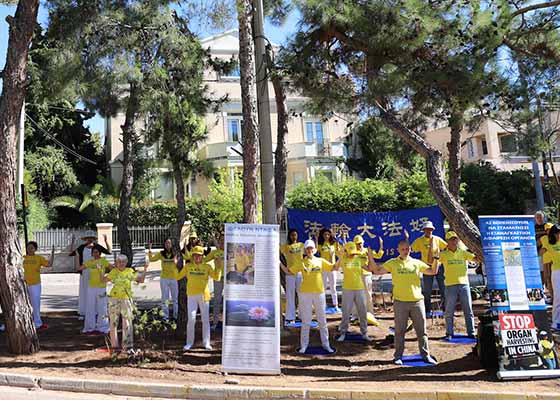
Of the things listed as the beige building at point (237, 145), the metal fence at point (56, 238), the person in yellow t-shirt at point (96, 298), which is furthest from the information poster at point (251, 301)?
the beige building at point (237, 145)

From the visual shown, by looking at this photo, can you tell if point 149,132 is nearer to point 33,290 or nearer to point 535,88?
point 33,290

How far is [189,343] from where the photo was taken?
827 centimetres

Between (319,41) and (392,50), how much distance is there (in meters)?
1.82

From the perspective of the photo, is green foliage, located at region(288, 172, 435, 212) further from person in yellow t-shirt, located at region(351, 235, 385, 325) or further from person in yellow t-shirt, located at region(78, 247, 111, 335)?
person in yellow t-shirt, located at region(78, 247, 111, 335)

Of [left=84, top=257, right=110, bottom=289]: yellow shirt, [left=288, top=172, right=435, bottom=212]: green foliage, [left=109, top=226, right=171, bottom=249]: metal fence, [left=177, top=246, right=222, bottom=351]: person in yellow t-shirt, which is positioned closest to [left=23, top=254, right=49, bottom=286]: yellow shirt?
[left=84, top=257, right=110, bottom=289]: yellow shirt

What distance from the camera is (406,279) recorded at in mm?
7359

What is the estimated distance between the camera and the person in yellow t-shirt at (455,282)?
8.38 meters

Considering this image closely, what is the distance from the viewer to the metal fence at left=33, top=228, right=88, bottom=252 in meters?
22.5

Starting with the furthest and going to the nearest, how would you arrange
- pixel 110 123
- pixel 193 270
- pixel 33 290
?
1. pixel 110 123
2. pixel 33 290
3. pixel 193 270

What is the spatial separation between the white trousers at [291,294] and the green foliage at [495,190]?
1984 centimetres

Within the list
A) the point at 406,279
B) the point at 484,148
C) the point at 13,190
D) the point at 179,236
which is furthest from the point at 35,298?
the point at 484,148

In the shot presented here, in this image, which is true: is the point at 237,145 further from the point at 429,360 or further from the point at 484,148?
the point at 429,360

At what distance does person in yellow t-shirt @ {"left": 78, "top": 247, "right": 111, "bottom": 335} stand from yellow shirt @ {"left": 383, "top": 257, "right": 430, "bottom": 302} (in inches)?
214

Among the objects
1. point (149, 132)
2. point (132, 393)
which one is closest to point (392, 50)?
point (149, 132)
